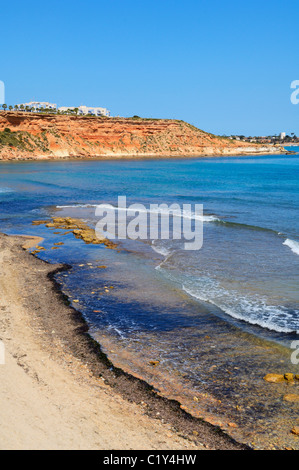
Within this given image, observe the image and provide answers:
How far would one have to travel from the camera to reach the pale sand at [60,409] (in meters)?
5.78

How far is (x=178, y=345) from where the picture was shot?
29.9 ft

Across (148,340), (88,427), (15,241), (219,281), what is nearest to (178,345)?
(148,340)

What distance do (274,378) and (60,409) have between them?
4006 millimetres

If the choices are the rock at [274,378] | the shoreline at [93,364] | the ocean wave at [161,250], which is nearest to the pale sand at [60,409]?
the shoreline at [93,364]

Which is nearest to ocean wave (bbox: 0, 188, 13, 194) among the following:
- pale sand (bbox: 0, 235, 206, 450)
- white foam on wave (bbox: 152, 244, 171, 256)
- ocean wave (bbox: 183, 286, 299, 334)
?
white foam on wave (bbox: 152, 244, 171, 256)

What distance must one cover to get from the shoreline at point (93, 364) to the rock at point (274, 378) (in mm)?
1836

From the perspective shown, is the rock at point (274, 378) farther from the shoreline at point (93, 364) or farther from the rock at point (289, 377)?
the shoreline at point (93, 364)

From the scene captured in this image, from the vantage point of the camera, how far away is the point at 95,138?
12212 cm

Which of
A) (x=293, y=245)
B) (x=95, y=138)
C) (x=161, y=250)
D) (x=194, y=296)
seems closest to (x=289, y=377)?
(x=194, y=296)

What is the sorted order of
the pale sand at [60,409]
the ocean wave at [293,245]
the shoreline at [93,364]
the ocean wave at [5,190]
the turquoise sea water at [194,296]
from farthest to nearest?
the ocean wave at [5,190] < the ocean wave at [293,245] < the turquoise sea water at [194,296] < the shoreline at [93,364] < the pale sand at [60,409]

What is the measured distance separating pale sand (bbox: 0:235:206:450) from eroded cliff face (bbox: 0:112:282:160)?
97.6 m

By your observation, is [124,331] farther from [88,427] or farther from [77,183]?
[77,183]

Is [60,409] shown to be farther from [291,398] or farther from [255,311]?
[255,311]

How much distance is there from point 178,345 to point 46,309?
3933 mm
